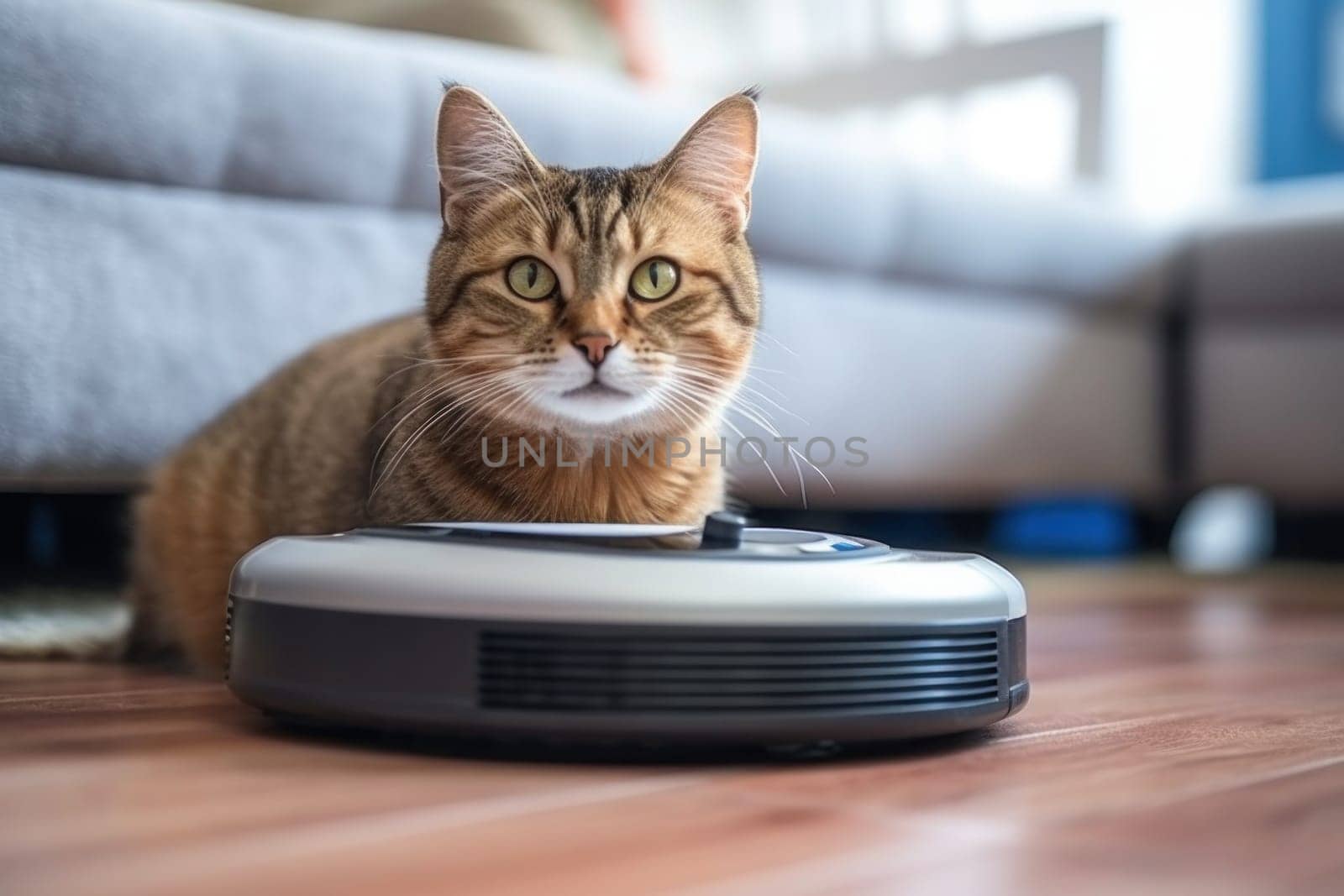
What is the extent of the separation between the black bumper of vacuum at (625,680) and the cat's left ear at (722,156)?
48 centimetres

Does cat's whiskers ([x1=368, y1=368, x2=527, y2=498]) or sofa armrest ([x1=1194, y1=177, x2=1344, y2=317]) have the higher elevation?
sofa armrest ([x1=1194, y1=177, x2=1344, y2=317])

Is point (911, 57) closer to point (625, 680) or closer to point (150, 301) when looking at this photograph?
point (150, 301)

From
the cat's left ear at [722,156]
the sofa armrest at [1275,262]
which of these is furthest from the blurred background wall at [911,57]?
the cat's left ear at [722,156]

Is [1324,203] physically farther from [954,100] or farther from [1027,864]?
[1027,864]

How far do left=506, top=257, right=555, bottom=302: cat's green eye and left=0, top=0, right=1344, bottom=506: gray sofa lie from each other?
1.03 feet

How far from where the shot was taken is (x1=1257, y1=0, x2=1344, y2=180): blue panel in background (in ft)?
12.5

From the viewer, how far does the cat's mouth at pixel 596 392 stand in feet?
3.36

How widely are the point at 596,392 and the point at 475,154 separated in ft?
0.83

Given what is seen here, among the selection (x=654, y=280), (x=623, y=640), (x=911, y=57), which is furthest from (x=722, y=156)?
(x=911, y=57)

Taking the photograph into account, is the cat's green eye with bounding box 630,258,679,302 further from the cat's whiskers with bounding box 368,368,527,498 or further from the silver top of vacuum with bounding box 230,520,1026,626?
the silver top of vacuum with bounding box 230,520,1026,626

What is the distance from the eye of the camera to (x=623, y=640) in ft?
2.55

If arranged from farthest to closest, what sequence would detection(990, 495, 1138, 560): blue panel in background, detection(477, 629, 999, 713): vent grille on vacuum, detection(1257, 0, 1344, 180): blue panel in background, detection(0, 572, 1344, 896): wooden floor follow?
1. detection(1257, 0, 1344, 180): blue panel in background
2. detection(990, 495, 1138, 560): blue panel in background
3. detection(477, 629, 999, 713): vent grille on vacuum
4. detection(0, 572, 1344, 896): wooden floor

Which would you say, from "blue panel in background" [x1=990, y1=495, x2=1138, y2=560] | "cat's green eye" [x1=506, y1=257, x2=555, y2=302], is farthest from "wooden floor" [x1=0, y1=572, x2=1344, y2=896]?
"blue panel in background" [x1=990, y1=495, x2=1138, y2=560]

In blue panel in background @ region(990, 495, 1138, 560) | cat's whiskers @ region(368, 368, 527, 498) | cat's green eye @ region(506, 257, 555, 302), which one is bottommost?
blue panel in background @ region(990, 495, 1138, 560)
